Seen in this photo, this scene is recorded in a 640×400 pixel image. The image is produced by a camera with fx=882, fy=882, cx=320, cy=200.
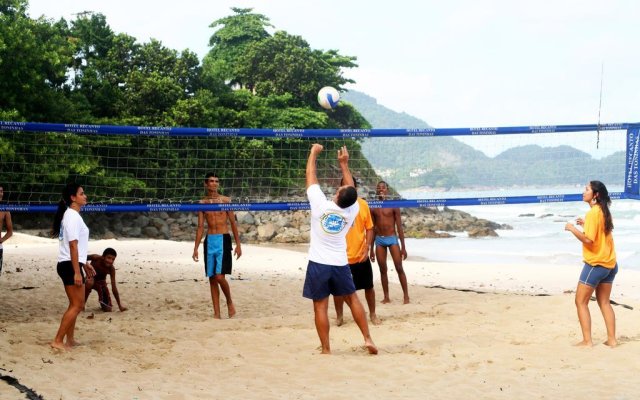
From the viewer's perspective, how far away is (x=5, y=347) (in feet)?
23.8

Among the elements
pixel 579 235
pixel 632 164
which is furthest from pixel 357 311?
pixel 632 164

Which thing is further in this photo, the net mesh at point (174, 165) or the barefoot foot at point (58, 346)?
the net mesh at point (174, 165)

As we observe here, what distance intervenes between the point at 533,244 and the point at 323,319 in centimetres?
2434

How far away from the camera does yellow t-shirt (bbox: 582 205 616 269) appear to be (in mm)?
7258

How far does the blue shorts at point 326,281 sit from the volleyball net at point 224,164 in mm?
2320

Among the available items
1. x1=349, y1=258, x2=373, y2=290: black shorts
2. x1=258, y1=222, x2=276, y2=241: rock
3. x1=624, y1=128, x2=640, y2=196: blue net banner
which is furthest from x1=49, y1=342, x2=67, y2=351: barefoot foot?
x1=258, y1=222, x2=276, y2=241: rock

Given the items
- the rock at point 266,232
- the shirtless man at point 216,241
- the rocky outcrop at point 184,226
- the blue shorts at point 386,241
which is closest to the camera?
the shirtless man at point 216,241

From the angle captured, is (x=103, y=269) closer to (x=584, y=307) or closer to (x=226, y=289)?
(x=226, y=289)

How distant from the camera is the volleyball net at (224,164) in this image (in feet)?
31.3

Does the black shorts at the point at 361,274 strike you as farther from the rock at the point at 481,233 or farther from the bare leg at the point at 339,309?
the rock at the point at 481,233

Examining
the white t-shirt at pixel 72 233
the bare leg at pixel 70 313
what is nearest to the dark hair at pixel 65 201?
the white t-shirt at pixel 72 233

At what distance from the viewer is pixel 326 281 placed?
690cm

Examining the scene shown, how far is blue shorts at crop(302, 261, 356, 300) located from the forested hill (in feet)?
32.9

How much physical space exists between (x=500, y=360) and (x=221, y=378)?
2244 mm
